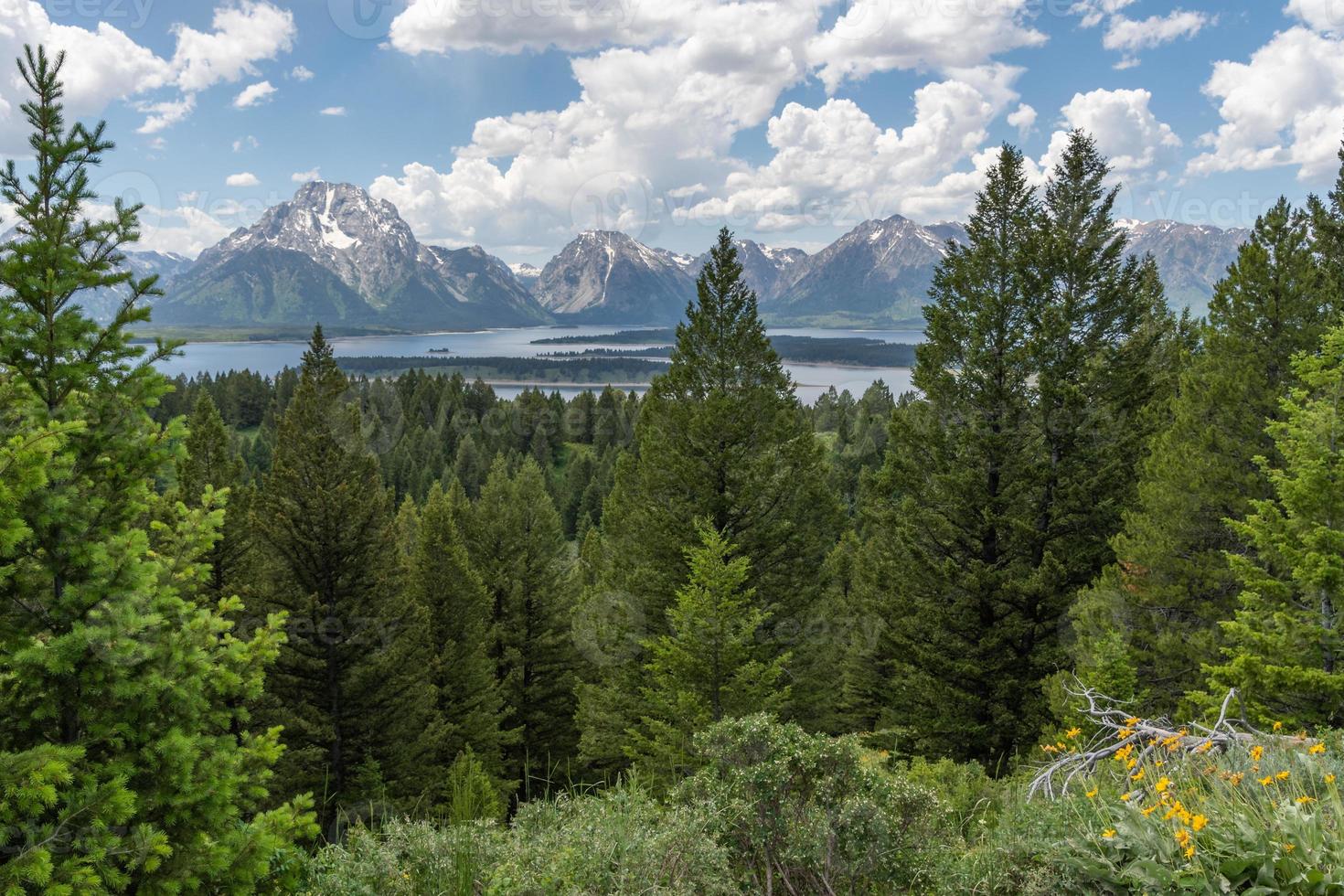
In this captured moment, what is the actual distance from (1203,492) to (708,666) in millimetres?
10098

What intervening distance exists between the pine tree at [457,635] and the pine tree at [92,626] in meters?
18.3

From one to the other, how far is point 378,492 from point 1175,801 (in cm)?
1845

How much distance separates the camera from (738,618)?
13.8 metres

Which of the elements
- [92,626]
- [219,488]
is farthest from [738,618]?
[219,488]

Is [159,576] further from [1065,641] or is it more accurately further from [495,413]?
[495,413]

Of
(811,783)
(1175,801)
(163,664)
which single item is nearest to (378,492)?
(163,664)

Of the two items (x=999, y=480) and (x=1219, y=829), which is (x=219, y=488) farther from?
(x=1219, y=829)

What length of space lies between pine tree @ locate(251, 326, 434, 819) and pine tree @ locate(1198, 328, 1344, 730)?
58.8 ft

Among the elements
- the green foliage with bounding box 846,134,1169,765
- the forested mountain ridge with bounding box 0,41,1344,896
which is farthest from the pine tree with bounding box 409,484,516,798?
the green foliage with bounding box 846,134,1169,765

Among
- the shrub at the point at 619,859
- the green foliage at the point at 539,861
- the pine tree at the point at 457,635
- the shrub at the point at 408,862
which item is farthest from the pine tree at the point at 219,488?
the shrub at the point at 619,859

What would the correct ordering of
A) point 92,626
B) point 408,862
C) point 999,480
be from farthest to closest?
point 999,480 < point 408,862 < point 92,626

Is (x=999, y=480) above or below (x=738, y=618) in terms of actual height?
above

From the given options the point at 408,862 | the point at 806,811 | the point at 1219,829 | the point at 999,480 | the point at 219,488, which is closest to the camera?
the point at 1219,829

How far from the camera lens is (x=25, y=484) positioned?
4.54 metres
